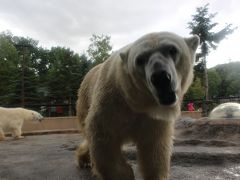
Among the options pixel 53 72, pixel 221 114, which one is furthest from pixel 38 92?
pixel 221 114

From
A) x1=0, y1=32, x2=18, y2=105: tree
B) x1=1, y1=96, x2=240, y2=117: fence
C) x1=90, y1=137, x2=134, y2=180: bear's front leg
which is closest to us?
x1=90, y1=137, x2=134, y2=180: bear's front leg

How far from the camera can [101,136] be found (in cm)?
283

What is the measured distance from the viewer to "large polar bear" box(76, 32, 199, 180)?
2.38m

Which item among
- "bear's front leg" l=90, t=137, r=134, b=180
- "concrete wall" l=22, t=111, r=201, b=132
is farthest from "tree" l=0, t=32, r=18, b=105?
"bear's front leg" l=90, t=137, r=134, b=180

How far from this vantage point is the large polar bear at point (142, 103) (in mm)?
2377

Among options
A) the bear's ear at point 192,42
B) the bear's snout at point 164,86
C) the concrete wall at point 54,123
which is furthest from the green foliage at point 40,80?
the bear's snout at point 164,86

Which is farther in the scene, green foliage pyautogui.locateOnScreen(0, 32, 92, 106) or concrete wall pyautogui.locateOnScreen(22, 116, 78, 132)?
green foliage pyautogui.locateOnScreen(0, 32, 92, 106)

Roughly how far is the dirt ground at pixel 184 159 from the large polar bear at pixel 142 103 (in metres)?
0.85

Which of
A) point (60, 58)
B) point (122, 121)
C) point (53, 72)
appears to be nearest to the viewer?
point (122, 121)

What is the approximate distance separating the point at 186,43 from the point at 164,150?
0.93 m

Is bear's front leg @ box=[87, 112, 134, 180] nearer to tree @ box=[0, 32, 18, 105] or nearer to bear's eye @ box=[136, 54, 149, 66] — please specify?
bear's eye @ box=[136, 54, 149, 66]

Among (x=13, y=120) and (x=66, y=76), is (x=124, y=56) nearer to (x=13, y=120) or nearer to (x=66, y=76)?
(x=13, y=120)

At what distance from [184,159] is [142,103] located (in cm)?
221

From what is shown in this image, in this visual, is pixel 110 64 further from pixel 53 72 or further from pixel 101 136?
pixel 53 72
